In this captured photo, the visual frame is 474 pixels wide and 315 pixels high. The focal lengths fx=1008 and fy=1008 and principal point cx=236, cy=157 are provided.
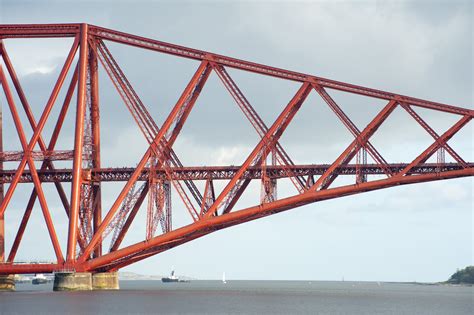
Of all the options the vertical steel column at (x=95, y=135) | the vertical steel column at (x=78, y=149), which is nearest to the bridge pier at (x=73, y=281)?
the vertical steel column at (x=78, y=149)

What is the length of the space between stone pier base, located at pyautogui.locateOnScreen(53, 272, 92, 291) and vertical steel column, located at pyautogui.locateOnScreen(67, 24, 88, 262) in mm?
1474

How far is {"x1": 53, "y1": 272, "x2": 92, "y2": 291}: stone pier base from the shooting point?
A: 85.1 m

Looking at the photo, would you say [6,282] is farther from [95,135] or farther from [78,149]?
[78,149]

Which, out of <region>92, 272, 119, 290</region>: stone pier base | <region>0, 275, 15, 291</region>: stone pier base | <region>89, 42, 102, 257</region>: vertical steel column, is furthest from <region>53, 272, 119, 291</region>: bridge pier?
<region>0, 275, 15, 291</region>: stone pier base

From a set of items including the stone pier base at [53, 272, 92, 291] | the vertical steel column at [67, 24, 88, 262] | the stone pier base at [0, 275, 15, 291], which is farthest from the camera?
the stone pier base at [0, 275, 15, 291]

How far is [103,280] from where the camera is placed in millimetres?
93750

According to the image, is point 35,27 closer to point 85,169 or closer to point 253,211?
point 85,169

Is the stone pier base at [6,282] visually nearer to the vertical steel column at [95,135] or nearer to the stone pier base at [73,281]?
the vertical steel column at [95,135]

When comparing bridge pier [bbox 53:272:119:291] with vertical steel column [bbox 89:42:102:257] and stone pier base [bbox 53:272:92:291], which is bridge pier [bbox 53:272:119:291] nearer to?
stone pier base [bbox 53:272:92:291]

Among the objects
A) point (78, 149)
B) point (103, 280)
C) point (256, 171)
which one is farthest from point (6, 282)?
point (256, 171)

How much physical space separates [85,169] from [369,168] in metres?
25.2

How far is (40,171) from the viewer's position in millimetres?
92312

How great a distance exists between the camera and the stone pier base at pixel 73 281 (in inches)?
3351

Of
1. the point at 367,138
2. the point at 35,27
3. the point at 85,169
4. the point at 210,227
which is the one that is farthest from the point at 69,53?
the point at 367,138
